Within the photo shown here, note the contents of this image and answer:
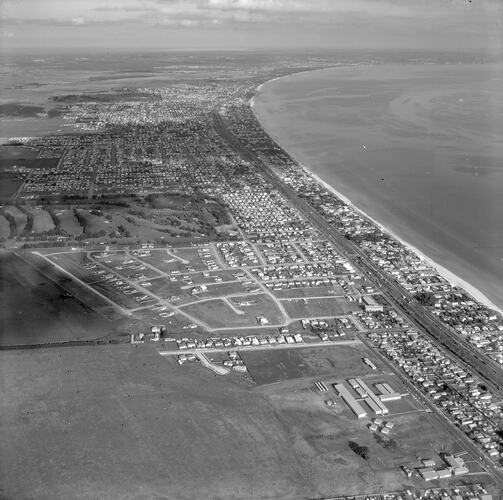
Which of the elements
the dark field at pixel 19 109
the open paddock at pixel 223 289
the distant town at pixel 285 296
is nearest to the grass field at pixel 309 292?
the distant town at pixel 285 296

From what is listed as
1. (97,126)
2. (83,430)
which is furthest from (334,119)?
(83,430)

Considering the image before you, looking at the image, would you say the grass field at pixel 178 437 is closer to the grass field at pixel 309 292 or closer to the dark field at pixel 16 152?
the grass field at pixel 309 292

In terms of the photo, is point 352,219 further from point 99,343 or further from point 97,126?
point 97,126

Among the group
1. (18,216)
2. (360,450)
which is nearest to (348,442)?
(360,450)

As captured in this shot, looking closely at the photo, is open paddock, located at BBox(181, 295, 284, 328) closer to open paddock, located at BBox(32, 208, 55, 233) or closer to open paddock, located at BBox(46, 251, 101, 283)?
open paddock, located at BBox(46, 251, 101, 283)

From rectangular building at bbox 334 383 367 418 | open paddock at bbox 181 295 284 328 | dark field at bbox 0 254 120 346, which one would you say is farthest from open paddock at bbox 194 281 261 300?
rectangular building at bbox 334 383 367 418

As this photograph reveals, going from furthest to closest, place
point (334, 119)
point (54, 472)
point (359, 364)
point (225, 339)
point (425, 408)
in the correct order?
point (334, 119) < point (225, 339) < point (359, 364) < point (425, 408) < point (54, 472)

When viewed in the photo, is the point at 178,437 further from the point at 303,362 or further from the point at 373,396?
the point at 373,396
